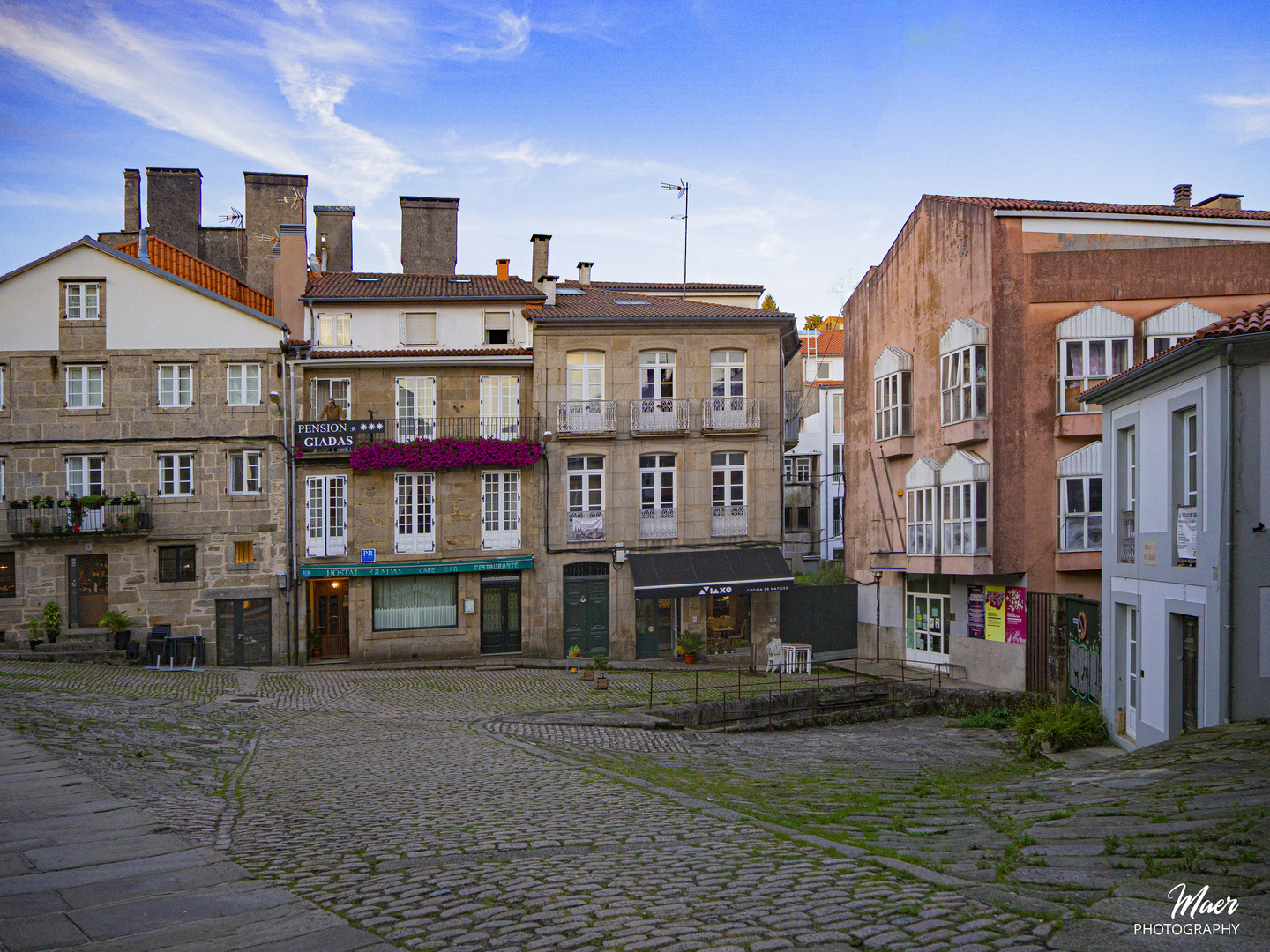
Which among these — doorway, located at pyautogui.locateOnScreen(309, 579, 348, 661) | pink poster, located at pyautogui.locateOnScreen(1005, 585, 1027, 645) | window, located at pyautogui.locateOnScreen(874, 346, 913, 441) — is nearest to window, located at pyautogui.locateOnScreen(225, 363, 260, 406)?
doorway, located at pyautogui.locateOnScreen(309, 579, 348, 661)

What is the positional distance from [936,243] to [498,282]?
14.7 meters

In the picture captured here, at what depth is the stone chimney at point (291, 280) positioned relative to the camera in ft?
99.5

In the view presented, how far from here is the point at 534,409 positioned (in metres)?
30.1

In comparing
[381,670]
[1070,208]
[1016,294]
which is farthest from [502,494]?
[1070,208]

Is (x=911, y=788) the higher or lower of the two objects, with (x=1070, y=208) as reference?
lower

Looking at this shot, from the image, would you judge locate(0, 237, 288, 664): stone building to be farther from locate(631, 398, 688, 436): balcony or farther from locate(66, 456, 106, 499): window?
locate(631, 398, 688, 436): balcony

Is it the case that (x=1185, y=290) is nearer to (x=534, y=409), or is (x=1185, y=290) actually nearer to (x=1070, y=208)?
(x=1070, y=208)

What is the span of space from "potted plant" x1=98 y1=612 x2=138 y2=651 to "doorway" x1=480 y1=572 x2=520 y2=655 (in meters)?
10.1

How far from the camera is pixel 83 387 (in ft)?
94.1

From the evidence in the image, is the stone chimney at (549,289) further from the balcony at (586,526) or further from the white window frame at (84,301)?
the white window frame at (84,301)

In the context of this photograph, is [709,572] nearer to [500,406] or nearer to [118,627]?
[500,406]

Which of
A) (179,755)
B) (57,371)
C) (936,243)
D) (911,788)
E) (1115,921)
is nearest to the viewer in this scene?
(1115,921)

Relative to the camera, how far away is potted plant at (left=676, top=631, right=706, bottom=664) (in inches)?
1145

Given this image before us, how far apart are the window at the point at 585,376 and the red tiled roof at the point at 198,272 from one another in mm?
10015
